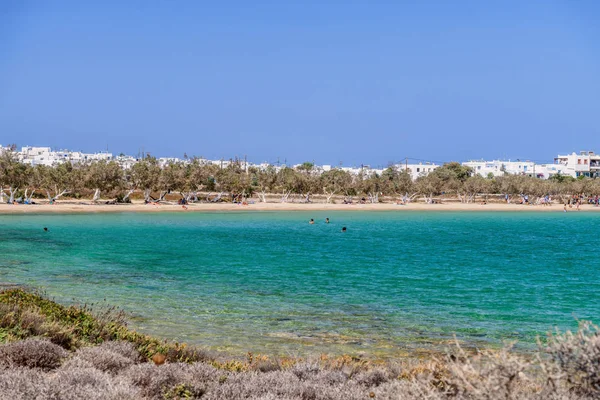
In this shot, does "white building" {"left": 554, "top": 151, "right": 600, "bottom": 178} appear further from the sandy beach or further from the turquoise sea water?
the turquoise sea water

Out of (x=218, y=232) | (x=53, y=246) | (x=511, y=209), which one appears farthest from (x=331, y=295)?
(x=511, y=209)

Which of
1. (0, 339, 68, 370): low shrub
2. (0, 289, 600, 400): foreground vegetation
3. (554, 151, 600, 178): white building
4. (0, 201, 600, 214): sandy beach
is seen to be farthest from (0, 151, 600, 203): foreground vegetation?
(0, 339, 68, 370): low shrub

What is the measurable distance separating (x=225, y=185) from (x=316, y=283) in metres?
82.1

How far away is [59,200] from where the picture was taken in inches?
3750

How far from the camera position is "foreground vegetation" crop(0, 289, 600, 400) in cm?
574

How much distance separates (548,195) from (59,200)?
351ft

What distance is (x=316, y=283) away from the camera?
26969 millimetres

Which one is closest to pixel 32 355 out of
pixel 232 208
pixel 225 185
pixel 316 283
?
pixel 316 283

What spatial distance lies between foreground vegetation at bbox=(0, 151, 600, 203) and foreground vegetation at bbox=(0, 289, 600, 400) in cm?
8114

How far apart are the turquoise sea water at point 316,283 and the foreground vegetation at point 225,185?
105 ft

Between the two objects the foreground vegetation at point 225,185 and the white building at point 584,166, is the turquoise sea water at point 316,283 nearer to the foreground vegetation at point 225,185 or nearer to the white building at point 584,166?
the foreground vegetation at point 225,185

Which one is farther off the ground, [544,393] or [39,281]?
[544,393]

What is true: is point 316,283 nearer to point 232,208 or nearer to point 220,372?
point 220,372

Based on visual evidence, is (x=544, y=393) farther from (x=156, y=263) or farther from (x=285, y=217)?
(x=285, y=217)
